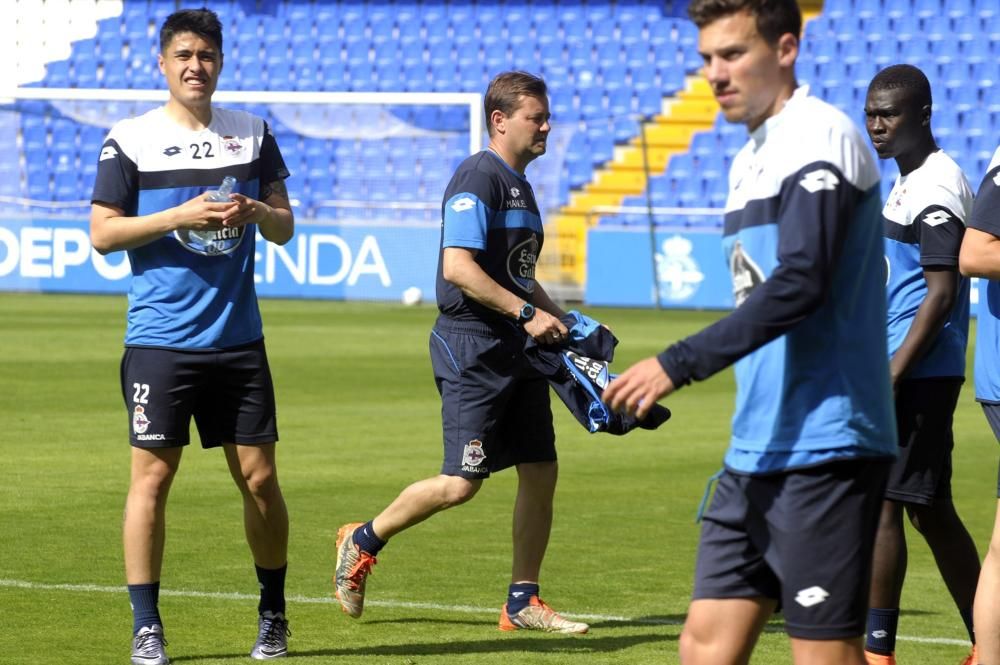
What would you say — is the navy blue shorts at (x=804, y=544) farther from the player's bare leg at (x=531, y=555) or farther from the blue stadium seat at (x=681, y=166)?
the blue stadium seat at (x=681, y=166)

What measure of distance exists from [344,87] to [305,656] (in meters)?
27.3

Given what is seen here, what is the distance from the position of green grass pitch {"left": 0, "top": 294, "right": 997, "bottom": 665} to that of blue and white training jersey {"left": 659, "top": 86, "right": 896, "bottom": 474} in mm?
2494

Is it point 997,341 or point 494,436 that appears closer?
point 997,341

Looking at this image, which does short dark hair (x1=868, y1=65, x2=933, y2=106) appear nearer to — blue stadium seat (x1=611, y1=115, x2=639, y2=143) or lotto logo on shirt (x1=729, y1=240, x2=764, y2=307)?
lotto logo on shirt (x1=729, y1=240, x2=764, y2=307)

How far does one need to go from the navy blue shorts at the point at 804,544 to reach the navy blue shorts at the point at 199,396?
2.50 metres

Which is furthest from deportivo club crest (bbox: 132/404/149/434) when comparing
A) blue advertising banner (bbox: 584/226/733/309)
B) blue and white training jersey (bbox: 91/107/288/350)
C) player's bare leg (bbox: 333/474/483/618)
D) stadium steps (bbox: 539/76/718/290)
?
stadium steps (bbox: 539/76/718/290)

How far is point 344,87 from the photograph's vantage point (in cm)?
3266

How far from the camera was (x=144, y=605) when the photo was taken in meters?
5.79

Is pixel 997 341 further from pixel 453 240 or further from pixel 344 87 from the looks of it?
pixel 344 87

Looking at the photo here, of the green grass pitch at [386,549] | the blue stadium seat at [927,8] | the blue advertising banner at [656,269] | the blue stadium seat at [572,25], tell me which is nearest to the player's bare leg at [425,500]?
the green grass pitch at [386,549]

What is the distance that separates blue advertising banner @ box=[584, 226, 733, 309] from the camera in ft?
84.5

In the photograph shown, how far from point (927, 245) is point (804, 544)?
77.6 inches

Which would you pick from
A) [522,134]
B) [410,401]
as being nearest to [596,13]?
[410,401]

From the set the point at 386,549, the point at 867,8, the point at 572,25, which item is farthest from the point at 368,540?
the point at 572,25
